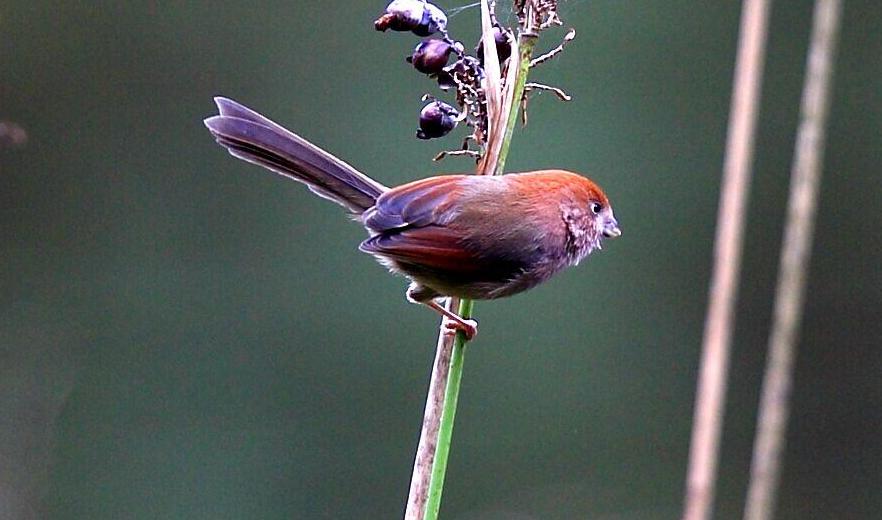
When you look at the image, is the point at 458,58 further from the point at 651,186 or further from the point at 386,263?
the point at 651,186

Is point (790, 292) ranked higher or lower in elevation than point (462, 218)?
lower

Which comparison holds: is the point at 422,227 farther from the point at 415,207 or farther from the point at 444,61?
the point at 444,61

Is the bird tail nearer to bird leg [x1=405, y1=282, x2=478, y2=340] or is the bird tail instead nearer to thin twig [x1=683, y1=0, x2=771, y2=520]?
bird leg [x1=405, y1=282, x2=478, y2=340]

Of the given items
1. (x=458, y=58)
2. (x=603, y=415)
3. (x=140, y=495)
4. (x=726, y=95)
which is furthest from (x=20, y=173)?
(x=458, y=58)

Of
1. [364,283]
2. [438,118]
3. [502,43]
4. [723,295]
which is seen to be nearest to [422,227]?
[438,118]

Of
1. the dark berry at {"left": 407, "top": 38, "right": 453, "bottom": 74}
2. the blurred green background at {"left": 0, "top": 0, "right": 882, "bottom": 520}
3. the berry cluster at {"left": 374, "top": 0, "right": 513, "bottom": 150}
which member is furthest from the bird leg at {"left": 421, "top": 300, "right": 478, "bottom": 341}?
the blurred green background at {"left": 0, "top": 0, "right": 882, "bottom": 520}

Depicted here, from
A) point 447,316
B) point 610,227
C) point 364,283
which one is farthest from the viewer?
point 364,283

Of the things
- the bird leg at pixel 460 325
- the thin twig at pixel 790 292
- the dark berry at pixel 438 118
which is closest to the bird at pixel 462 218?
the bird leg at pixel 460 325
